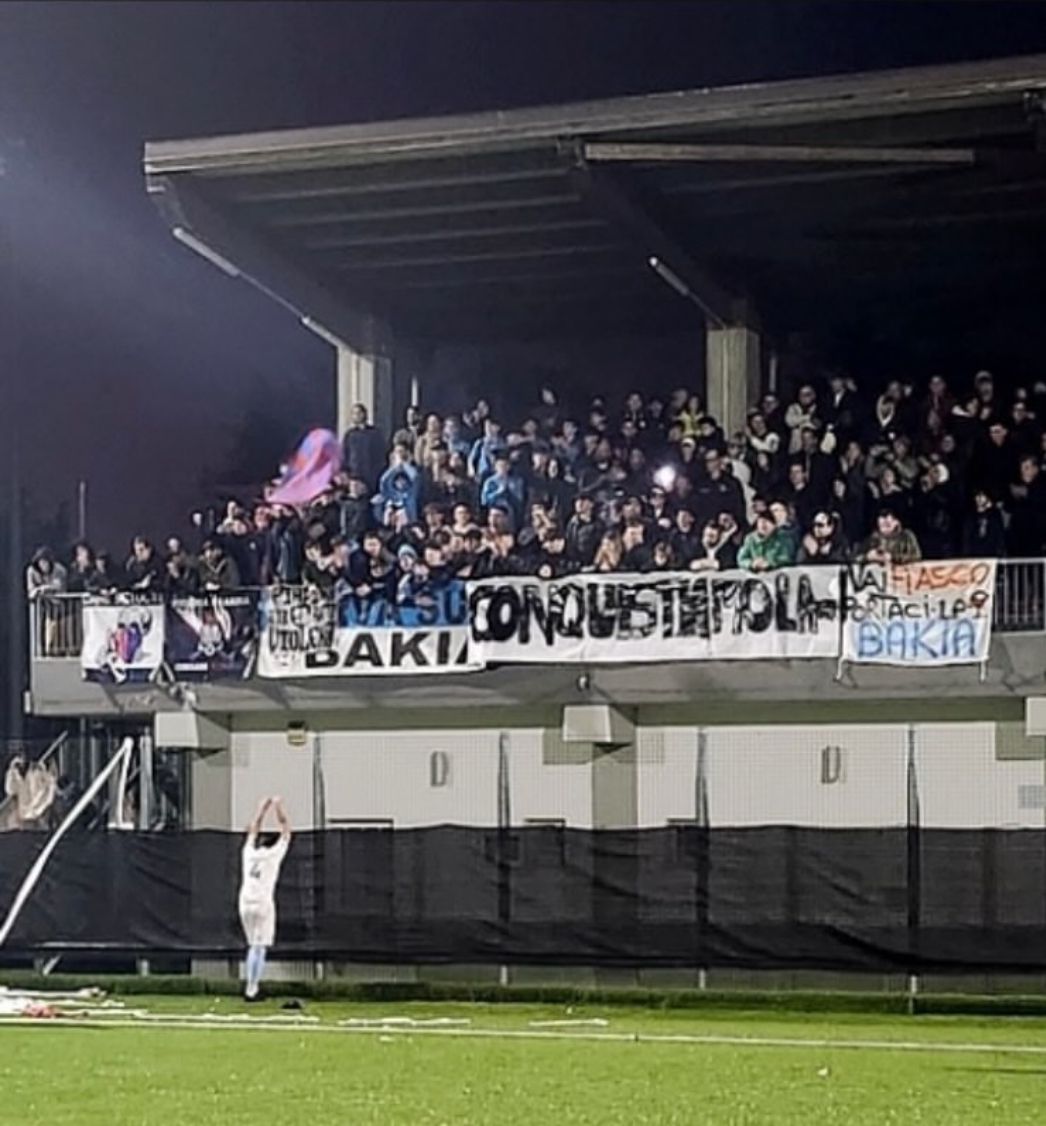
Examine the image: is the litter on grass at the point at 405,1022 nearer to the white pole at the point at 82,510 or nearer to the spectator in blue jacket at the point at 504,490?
the spectator in blue jacket at the point at 504,490

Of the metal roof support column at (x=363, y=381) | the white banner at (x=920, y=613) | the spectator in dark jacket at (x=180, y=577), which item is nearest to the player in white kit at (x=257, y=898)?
the spectator in dark jacket at (x=180, y=577)

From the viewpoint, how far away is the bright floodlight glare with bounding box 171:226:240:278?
31.7 meters

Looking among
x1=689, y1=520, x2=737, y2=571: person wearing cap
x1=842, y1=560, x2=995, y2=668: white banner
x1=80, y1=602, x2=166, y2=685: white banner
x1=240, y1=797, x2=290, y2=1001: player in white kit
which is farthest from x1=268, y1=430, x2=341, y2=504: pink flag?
x1=842, y1=560, x2=995, y2=668: white banner

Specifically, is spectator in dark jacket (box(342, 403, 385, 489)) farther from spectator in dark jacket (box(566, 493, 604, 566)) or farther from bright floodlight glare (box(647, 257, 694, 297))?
spectator in dark jacket (box(566, 493, 604, 566))

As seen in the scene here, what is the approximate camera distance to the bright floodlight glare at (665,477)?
2861 cm

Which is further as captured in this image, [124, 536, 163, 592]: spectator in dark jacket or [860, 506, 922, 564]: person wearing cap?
[124, 536, 163, 592]: spectator in dark jacket

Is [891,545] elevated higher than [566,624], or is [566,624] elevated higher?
[891,545]

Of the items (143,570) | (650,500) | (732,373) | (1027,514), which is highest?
(732,373)

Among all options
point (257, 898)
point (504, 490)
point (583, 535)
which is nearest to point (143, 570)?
point (504, 490)

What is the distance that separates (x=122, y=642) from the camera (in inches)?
1157

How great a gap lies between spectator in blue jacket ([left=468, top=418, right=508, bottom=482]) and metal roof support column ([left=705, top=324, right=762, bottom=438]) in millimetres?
3139

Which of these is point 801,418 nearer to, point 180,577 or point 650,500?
point 650,500

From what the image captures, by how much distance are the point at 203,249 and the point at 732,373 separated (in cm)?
715

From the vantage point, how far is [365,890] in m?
27.0
